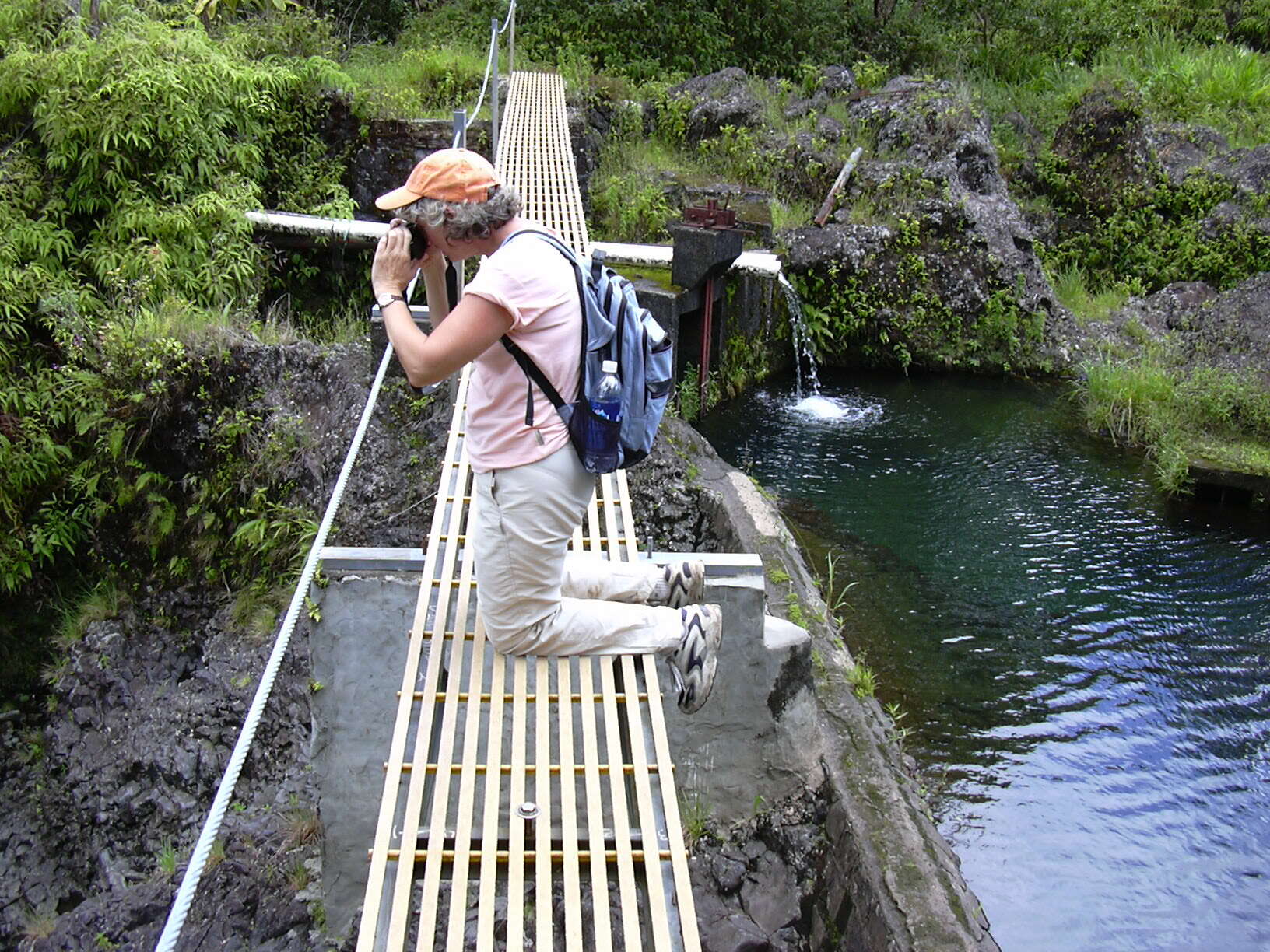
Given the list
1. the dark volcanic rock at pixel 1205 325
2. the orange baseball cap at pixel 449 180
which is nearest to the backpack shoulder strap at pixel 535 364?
the orange baseball cap at pixel 449 180

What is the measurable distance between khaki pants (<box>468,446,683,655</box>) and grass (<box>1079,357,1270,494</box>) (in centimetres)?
598

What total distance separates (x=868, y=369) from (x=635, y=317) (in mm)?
7678

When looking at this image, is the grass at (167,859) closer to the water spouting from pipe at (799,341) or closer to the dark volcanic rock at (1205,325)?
the water spouting from pipe at (799,341)

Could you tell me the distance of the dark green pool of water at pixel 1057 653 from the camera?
4.28 meters

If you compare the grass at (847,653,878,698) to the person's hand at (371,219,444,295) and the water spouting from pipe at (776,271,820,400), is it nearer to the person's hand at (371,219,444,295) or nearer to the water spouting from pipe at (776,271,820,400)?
the person's hand at (371,219,444,295)

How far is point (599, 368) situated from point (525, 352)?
21cm

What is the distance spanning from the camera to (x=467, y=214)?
277 centimetres

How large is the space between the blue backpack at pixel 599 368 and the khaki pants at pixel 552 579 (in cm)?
A: 10

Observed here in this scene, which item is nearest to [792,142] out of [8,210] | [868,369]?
[868,369]

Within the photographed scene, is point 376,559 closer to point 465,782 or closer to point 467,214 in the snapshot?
point 465,782

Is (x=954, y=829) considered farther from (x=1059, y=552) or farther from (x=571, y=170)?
(x=571, y=170)

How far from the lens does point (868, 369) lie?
33.5ft

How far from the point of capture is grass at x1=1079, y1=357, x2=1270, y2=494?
8016mm

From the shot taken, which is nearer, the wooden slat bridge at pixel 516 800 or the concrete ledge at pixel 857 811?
the wooden slat bridge at pixel 516 800
